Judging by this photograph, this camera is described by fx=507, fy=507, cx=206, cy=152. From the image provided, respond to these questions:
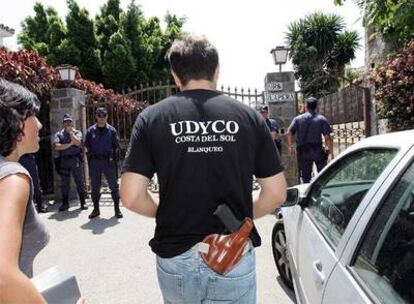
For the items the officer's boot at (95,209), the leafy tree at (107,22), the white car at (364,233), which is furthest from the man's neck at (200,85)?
the leafy tree at (107,22)

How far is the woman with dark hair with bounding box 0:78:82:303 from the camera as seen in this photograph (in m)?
1.29

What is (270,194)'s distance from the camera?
2309 millimetres

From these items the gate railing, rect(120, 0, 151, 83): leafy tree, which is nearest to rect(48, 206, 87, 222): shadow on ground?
the gate railing

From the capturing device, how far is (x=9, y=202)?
1367 mm

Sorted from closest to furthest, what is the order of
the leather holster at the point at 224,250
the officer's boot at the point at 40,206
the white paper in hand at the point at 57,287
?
the white paper in hand at the point at 57,287 < the leather holster at the point at 224,250 < the officer's boot at the point at 40,206

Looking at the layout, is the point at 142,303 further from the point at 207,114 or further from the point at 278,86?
the point at 278,86

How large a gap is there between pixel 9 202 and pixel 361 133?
9.81 meters

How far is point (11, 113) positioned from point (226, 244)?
0.96m

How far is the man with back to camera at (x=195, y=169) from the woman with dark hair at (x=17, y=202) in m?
0.52

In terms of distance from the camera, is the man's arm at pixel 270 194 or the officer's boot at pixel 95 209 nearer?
the man's arm at pixel 270 194

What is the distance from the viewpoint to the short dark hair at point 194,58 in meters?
2.19

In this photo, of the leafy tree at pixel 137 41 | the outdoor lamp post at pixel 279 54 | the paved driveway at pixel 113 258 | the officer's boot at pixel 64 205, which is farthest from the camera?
the leafy tree at pixel 137 41

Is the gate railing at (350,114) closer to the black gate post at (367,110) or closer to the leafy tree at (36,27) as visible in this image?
the black gate post at (367,110)

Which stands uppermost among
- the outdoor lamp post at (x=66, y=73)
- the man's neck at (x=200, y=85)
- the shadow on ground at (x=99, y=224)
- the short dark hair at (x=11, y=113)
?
the outdoor lamp post at (x=66, y=73)
